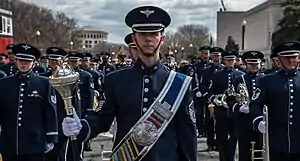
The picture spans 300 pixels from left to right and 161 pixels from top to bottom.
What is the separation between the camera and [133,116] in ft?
13.9

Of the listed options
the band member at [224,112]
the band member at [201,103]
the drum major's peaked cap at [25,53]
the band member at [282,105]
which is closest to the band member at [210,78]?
the band member at [201,103]

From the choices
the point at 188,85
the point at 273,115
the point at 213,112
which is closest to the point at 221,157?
the point at 213,112

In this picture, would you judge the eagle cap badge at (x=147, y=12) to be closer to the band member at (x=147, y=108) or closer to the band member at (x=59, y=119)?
the band member at (x=147, y=108)

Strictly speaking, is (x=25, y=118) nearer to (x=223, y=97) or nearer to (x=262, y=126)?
(x=262, y=126)

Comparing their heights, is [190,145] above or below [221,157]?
above

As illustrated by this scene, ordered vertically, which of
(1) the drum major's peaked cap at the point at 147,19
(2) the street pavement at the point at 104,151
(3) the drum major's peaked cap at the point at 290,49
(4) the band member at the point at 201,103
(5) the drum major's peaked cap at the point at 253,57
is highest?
(1) the drum major's peaked cap at the point at 147,19

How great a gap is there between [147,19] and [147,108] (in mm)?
630

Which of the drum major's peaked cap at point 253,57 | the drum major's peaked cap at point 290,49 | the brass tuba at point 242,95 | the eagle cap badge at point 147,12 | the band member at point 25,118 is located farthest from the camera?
the drum major's peaked cap at point 253,57

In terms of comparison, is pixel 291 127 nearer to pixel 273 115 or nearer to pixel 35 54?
pixel 273 115

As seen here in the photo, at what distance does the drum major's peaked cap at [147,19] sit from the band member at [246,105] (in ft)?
14.7

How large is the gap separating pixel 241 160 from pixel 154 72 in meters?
5.08

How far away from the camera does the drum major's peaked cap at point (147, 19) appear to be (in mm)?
4250

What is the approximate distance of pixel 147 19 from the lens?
428 cm

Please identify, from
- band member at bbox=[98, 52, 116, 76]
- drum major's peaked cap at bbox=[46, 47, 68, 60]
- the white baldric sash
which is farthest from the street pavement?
the white baldric sash
